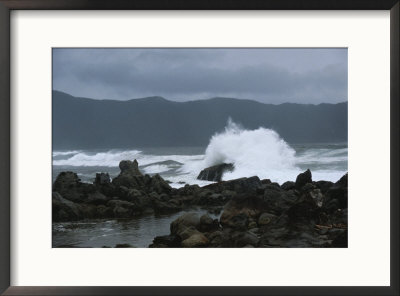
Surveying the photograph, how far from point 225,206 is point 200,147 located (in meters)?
0.44

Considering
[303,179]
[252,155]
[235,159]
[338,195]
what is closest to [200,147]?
[235,159]

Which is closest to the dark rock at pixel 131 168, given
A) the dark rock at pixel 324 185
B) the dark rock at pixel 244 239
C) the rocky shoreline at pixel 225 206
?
the rocky shoreline at pixel 225 206

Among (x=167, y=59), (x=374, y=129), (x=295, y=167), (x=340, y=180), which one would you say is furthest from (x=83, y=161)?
(x=374, y=129)

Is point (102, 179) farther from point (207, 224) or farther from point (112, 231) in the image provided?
point (207, 224)

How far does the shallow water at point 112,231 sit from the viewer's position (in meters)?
2.88

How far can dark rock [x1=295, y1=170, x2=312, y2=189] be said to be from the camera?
9.61 feet

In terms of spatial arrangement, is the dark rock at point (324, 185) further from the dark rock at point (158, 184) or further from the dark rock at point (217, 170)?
the dark rock at point (158, 184)

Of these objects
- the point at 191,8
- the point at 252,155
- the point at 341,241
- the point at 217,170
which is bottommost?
the point at 341,241

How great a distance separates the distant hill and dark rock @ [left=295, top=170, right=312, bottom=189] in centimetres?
23

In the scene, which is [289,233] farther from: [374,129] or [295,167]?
[374,129]

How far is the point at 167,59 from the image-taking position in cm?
292

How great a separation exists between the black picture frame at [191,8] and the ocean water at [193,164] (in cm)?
31

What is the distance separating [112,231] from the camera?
2924mm

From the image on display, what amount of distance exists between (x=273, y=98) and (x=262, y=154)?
393 mm
